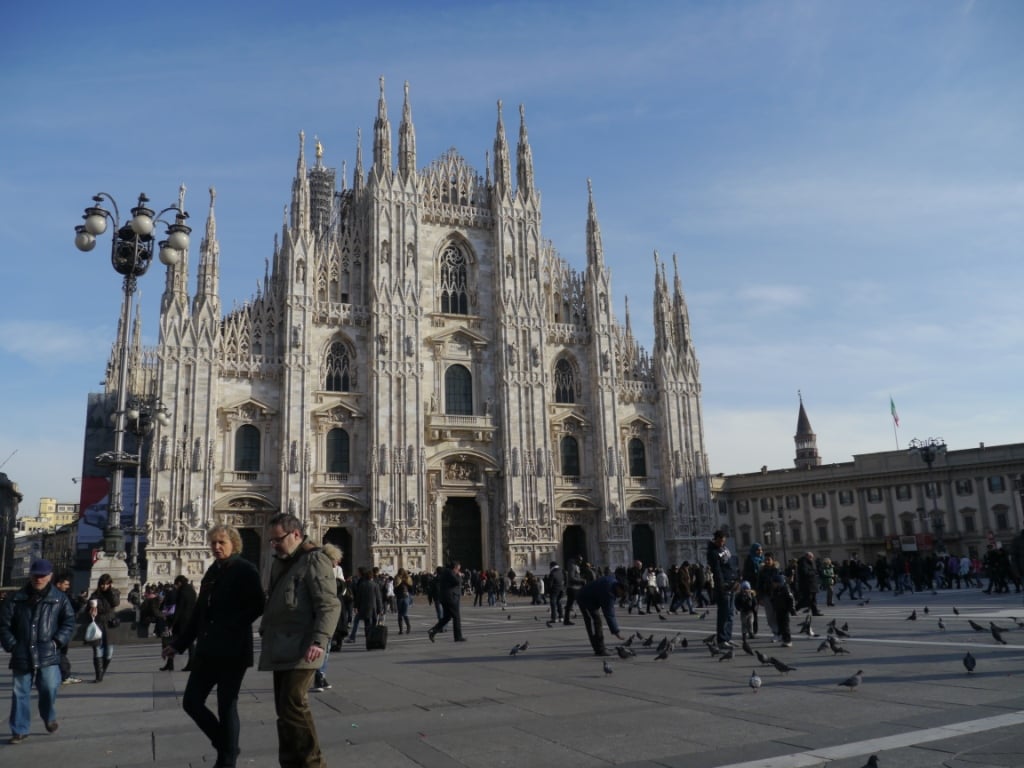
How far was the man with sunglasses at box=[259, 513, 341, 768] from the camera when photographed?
5.13 metres

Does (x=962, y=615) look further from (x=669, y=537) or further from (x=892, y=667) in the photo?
(x=669, y=537)

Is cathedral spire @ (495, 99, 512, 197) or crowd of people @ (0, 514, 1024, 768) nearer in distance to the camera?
crowd of people @ (0, 514, 1024, 768)

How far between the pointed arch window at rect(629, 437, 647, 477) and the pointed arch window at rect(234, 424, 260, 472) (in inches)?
749

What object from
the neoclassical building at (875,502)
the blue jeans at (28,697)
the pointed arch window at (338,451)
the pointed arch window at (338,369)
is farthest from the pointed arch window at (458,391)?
the blue jeans at (28,697)

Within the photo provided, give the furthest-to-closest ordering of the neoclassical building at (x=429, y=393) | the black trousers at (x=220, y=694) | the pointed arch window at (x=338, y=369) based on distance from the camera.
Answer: the pointed arch window at (x=338, y=369)
the neoclassical building at (x=429, y=393)
the black trousers at (x=220, y=694)

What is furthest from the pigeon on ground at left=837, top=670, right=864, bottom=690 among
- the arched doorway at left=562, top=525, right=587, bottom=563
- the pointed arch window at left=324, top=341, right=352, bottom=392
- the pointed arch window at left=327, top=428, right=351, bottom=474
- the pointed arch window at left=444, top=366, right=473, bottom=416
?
the arched doorway at left=562, top=525, right=587, bottom=563

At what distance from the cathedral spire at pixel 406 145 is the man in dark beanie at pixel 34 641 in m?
35.2

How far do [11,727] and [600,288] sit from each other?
1513 inches

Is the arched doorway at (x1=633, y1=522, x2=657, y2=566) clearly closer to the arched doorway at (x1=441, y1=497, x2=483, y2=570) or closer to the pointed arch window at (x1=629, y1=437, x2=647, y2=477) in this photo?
the pointed arch window at (x1=629, y1=437, x2=647, y2=477)

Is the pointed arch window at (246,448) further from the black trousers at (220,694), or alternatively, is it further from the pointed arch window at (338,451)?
the black trousers at (220,694)

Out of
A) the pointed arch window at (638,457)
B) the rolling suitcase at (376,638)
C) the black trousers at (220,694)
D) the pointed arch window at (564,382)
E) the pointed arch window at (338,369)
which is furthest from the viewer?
the pointed arch window at (638,457)

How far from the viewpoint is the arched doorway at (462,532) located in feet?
128

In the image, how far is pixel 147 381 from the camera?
164 ft

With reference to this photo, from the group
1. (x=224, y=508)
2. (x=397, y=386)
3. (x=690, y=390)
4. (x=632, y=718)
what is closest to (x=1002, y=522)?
(x=690, y=390)
